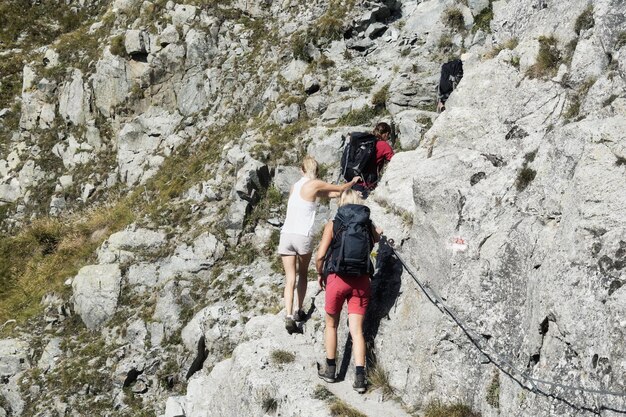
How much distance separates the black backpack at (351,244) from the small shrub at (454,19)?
12670mm

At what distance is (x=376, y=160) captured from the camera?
11609mm

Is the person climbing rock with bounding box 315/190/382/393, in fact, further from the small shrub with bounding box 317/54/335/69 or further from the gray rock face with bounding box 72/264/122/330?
the small shrub with bounding box 317/54/335/69

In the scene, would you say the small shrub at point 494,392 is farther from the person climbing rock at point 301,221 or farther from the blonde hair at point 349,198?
the person climbing rock at point 301,221

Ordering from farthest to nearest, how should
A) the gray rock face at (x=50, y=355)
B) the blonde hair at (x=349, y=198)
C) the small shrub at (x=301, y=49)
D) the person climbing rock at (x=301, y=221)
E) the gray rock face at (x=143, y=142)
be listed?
1. the gray rock face at (x=143, y=142)
2. the small shrub at (x=301, y=49)
3. the gray rock face at (x=50, y=355)
4. the person climbing rock at (x=301, y=221)
5. the blonde hair at (x=349, y=198)

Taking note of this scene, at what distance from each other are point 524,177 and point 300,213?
3.35 meters

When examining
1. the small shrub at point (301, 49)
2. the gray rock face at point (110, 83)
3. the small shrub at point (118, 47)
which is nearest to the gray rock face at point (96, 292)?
the small shrub at point (301, 49)

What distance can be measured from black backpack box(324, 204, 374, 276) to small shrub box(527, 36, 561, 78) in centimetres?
389

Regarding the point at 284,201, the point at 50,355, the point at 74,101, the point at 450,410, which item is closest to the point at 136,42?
the point at 74,101

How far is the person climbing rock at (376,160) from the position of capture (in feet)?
37.6

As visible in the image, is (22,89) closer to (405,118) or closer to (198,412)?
(405,118)

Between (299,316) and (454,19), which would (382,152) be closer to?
(299,316)

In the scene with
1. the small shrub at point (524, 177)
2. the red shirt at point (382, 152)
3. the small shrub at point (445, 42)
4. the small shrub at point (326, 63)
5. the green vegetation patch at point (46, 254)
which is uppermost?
the small shrub at point (445, 42)

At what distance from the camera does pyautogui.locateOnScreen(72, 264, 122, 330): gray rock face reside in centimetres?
1722

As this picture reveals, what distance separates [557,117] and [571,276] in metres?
3.26
